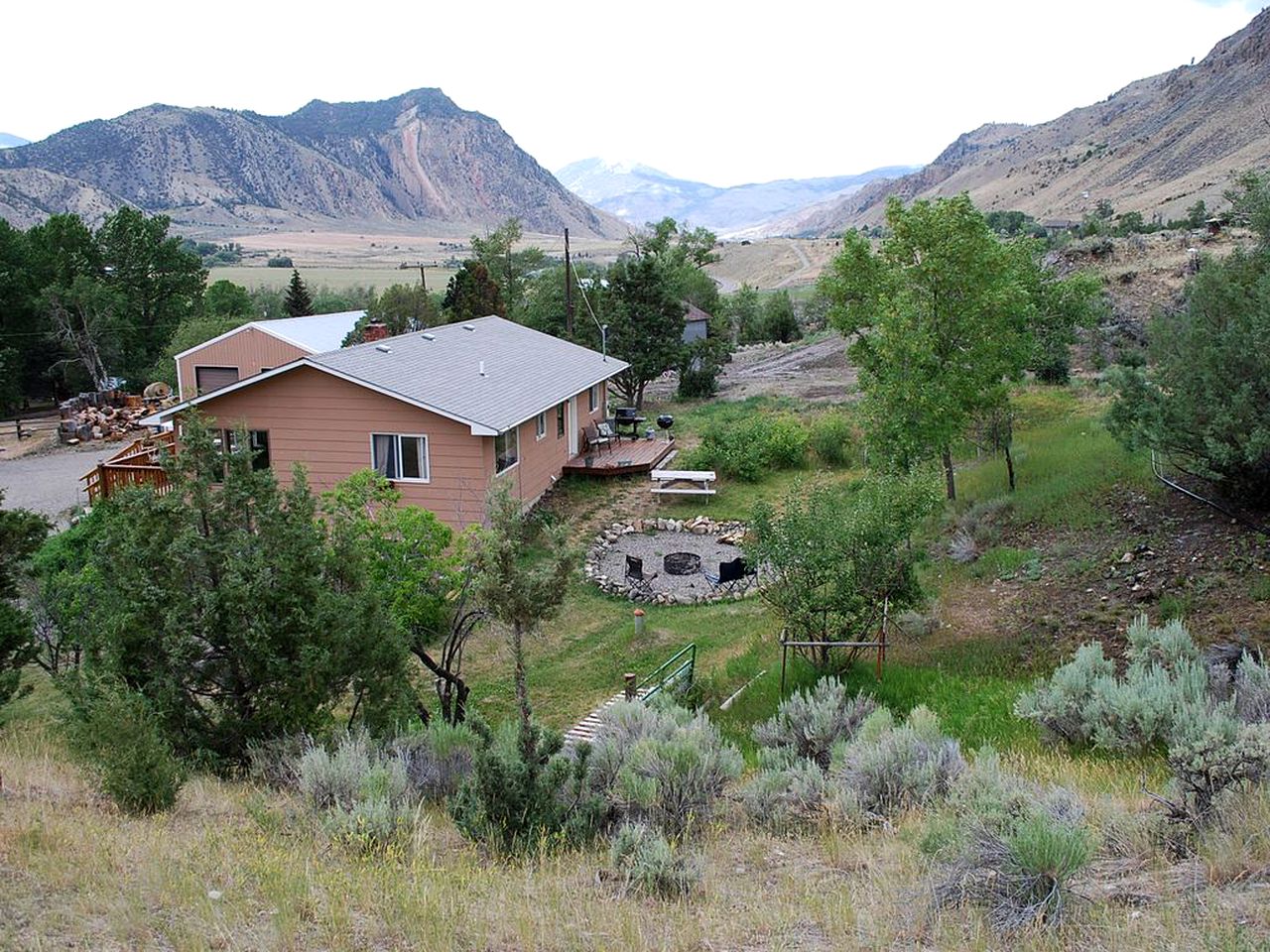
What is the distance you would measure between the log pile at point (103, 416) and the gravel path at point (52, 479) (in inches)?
40.1

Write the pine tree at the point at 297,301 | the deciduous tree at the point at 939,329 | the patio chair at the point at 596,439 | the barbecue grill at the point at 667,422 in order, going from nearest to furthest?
the deciduous tree at the point at 939,329 → the patio chair at the point at 596,439 → the barbecue grill at the point at 667,422 → the pine tree at the point at 297,301

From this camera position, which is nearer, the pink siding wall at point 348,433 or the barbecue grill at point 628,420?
the pink siding wall at point 348,433

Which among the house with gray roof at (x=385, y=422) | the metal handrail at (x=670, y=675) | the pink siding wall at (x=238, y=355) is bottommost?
the metal handrail at (x=670, y=675)

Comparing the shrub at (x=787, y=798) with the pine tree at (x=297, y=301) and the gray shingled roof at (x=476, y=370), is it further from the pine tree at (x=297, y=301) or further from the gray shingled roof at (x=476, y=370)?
the pine tree at (x=297, y=301)

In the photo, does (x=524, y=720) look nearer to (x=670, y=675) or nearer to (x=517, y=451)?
(x=670, y=675)

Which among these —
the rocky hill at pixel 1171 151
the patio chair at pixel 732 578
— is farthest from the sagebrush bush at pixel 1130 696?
the rocky hill at pixel 1171 151

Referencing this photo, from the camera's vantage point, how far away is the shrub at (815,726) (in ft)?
28.4

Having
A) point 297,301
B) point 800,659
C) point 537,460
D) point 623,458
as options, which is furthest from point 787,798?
point 297,301

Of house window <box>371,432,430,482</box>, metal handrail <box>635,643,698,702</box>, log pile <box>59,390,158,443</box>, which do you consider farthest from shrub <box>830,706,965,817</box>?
log pile <box>59,390,158,443</box>

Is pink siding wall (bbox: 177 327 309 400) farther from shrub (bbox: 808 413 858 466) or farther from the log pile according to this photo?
shrub (bbox: 808 413 858 466)

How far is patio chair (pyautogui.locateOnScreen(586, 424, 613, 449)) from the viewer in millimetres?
27922

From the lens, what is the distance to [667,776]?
712 centimetres

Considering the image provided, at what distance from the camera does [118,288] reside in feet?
147

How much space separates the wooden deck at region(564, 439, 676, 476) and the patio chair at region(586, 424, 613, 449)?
5.6 inches
